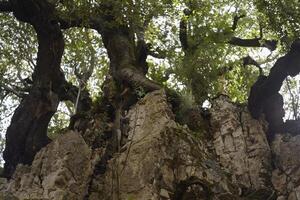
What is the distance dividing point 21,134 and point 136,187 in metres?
Answer: 4.54

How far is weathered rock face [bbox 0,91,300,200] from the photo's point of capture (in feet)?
38.4

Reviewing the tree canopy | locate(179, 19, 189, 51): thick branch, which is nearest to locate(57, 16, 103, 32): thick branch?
the tree canopy

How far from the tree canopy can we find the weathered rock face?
105 cm

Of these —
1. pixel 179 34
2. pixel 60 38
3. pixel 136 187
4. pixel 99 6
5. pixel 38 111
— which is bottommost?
pixel 136 187

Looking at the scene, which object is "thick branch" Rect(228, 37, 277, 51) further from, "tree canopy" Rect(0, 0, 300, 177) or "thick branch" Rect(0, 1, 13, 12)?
"thick branch" Rect(0, 1, 13, 12)

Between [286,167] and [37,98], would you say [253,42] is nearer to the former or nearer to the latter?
[286,167]

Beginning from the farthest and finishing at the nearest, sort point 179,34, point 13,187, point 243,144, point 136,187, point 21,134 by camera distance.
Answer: point 179,34, point 243,144, point 21,134, point 13,187, point 136,187

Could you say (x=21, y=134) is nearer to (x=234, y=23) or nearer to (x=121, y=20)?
(x=121, y=20)

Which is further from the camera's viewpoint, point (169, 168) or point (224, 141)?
point (224, 141)

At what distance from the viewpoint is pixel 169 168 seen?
1216 cm

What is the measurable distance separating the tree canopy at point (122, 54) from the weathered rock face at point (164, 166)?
1050mm

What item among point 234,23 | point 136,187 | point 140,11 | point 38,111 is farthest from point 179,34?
point 136,187

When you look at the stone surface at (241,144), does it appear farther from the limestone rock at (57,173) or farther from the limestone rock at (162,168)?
the limestone rock at (57,173)

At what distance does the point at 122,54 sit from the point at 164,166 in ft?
24.6
